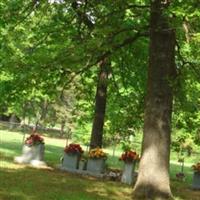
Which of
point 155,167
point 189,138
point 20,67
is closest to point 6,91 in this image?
point 20,67

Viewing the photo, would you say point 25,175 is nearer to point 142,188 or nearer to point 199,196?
point 142,188

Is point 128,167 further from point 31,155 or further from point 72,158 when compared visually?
point 31,155

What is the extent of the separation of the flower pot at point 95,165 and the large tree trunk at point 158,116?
169 inches

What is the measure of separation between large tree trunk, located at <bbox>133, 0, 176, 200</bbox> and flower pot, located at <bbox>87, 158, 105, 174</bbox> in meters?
4.29

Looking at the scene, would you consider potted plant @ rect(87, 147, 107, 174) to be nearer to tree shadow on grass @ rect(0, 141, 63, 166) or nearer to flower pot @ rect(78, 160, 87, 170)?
flower pot @ rect(78, 160, 87, 170)

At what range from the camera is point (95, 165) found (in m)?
20.0

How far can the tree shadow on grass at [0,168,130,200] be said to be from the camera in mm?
13633

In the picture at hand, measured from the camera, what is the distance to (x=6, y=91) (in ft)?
65.5

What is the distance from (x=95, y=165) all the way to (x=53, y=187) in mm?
5046

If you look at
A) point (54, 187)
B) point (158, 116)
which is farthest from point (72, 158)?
point (158, 116)

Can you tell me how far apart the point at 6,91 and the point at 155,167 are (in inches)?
269

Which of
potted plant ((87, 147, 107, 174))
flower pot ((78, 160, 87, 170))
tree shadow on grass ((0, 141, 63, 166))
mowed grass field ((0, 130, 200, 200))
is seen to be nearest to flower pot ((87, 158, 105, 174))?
potted plant ((87, 147, 107, 174))

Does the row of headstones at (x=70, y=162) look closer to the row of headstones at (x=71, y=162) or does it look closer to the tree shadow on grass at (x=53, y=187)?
the row of headstones at (x=71, y=162)

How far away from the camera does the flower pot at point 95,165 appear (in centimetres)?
1998
